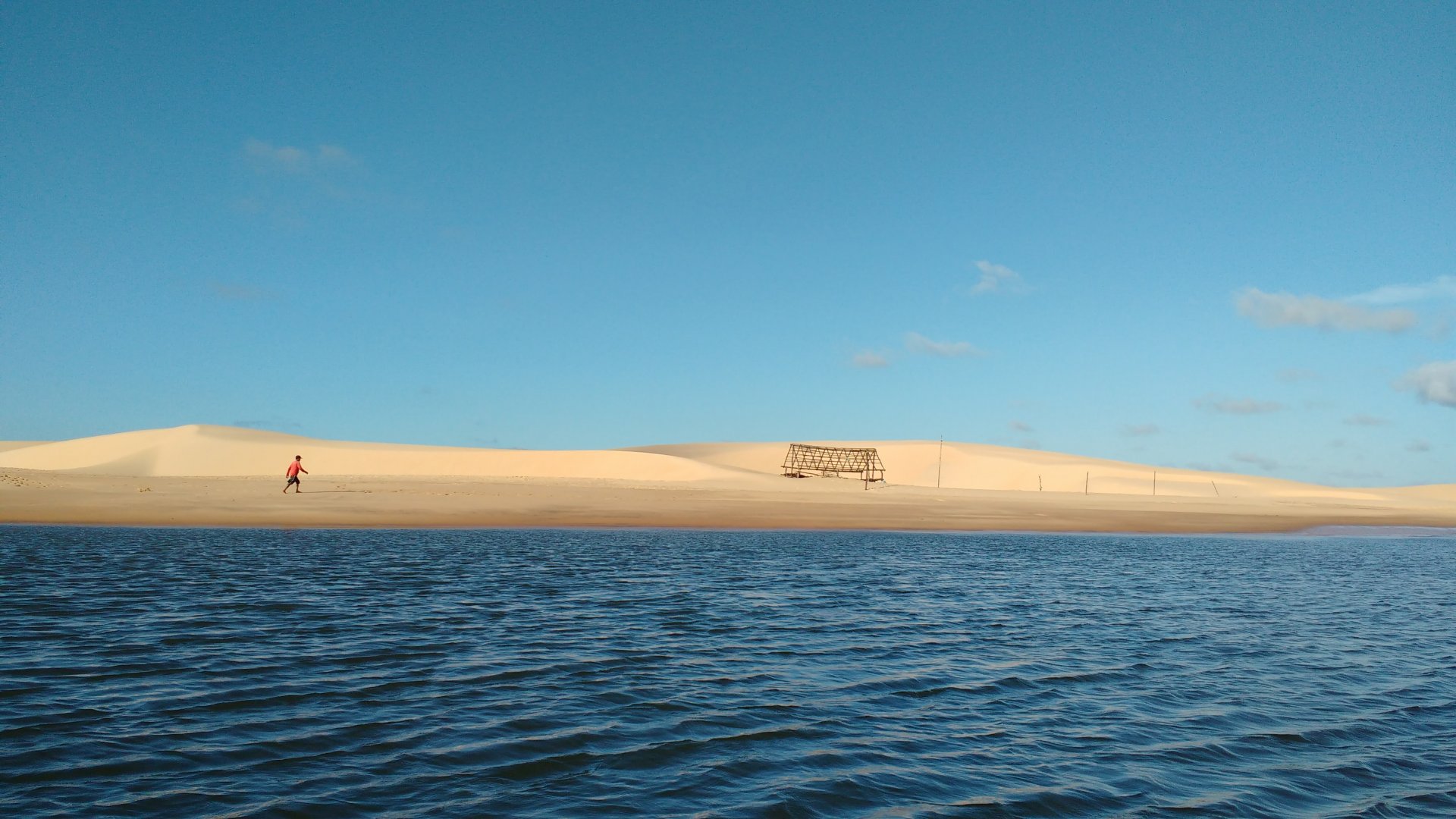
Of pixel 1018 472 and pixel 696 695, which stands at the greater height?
pixel 1018 472

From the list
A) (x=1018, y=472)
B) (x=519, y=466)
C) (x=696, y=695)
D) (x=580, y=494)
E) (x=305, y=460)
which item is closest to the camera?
(x=696, y=695)

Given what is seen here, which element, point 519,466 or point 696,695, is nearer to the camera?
point 696,695

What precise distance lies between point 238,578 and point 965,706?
14.3 m

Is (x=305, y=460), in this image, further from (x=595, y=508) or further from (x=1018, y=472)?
(x=1018, y=472)

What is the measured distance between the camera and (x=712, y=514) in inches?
1709

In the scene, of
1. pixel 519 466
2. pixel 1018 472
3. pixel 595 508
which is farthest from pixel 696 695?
pixel 1018 472

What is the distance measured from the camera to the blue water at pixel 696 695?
24.4 feet

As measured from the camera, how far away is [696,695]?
10.3 m

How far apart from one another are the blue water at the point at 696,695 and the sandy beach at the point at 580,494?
1704 cm

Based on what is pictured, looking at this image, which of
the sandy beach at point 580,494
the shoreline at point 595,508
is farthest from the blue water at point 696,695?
the sandy beach at point 580,494

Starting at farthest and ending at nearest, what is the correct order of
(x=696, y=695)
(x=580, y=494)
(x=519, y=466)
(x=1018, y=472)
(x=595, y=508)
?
(x=1018, y=472)
(x=519, y=466)
(x=580, y=494)
(x=595, y=508)
(x=696, y=695)

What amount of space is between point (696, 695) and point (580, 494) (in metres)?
39.6

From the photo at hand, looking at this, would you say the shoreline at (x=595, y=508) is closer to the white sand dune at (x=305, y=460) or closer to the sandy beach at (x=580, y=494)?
the sandy beach at (x=580, y=494)

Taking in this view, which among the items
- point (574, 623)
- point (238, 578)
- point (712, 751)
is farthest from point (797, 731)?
point (238, 578)
